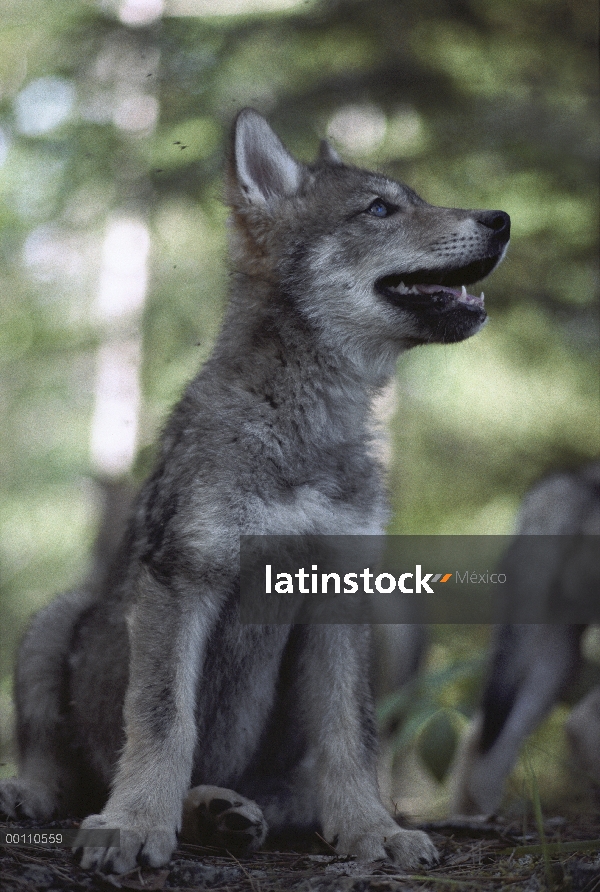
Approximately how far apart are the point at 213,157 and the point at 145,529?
12.9 feet

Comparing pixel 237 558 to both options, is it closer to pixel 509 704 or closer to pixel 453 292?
pixel 453 292

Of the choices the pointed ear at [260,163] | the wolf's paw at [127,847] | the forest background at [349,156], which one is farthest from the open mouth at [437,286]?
the forest background at [349,156]

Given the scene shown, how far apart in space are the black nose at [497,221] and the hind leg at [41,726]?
2124mm

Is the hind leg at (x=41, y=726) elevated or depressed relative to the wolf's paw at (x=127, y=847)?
elevated

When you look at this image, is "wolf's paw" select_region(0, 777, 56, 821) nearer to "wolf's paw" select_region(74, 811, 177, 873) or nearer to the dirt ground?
the dirt ground

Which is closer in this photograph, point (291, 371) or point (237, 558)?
point (237, 558)

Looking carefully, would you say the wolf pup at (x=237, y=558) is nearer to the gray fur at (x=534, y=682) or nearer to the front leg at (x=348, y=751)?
the front leg at (x=348, y=751)

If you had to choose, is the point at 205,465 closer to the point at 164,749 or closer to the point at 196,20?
the point at 164,749

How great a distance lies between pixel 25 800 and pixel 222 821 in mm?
750

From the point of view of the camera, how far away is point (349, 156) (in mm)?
4652

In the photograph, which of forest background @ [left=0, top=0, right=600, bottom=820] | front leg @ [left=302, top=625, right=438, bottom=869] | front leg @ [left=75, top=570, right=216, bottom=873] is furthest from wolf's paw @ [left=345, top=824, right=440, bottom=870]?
forest background @ [left=0, top=0, right=600, bottom=820]

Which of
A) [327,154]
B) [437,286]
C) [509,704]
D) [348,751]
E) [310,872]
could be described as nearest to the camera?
[310,872]

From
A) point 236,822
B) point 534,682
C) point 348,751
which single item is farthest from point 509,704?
point 236,822

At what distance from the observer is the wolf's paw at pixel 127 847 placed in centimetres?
194
